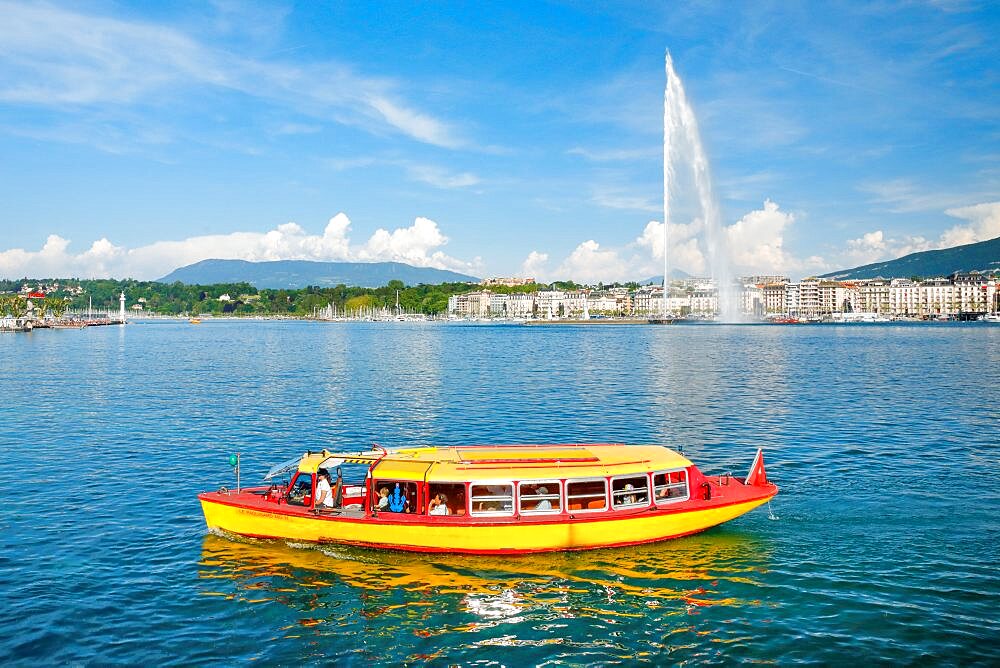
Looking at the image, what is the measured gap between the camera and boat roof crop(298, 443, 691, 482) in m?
18.3

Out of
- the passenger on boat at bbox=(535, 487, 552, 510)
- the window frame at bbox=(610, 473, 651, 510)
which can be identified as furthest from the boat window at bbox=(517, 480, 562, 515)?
the window frame at bbox=(610, 473, 651, 510)

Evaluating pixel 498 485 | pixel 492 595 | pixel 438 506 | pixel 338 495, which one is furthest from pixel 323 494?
pixel 492 595

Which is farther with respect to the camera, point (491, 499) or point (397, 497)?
point (397, 497)

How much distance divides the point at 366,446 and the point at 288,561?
13614mm

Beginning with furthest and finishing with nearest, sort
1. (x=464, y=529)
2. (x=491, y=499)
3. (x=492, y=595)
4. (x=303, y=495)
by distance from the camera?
(x=303, y=495)
(x=491, y=499)
(x=464, y=529)
(x=492, y=595)

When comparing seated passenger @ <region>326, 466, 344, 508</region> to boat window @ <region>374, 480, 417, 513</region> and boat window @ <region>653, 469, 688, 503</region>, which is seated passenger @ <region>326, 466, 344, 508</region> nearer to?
boat window @ <region>374, 480, 417, 513</region>

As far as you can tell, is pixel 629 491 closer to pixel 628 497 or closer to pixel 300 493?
pixel 628 497

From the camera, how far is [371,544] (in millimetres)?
18531

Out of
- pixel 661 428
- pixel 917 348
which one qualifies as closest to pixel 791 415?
pixel 661 428

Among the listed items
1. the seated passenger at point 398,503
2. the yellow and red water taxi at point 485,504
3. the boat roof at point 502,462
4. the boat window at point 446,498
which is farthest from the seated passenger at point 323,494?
the boat window at point 446,498

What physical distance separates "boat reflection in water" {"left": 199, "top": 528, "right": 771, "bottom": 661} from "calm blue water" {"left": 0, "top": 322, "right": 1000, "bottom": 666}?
62 millimetres

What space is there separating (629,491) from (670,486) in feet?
4.38

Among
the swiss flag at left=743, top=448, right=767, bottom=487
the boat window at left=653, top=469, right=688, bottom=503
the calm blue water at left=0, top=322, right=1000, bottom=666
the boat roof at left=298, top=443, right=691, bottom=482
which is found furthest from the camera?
the swiss flag at left=743, top=448, right=767, bottom=487

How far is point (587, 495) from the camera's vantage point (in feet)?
60.7
